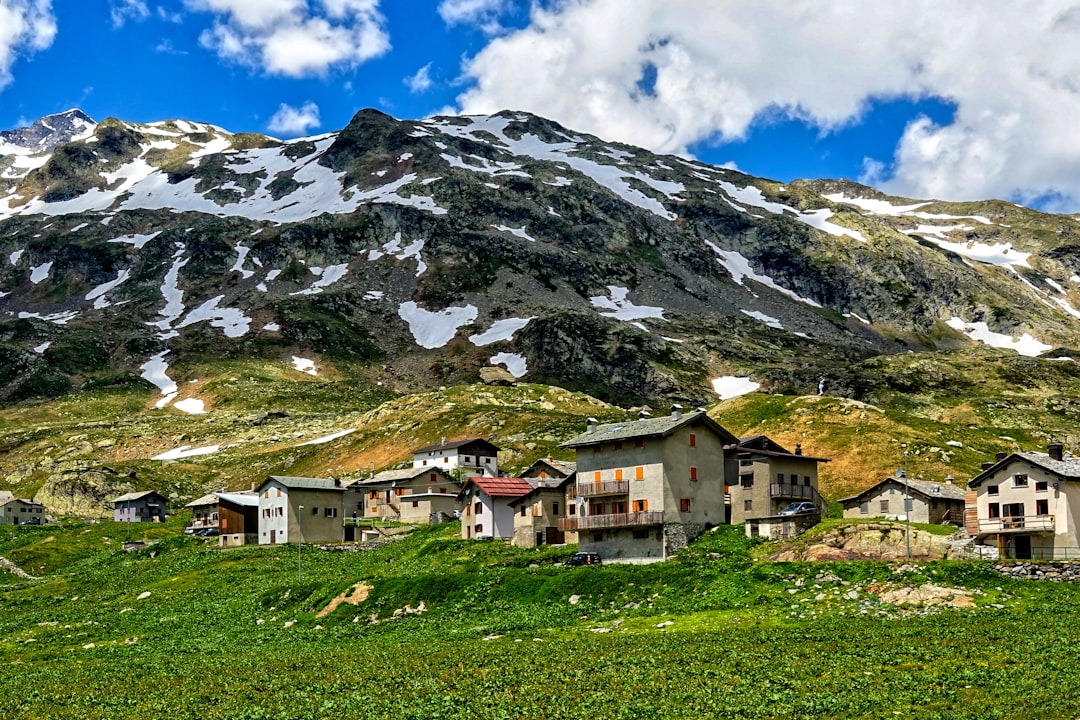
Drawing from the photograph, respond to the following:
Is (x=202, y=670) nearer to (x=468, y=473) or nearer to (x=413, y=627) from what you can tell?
(x=413, y=627)

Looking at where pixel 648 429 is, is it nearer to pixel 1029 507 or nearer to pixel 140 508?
pixel 1029 507

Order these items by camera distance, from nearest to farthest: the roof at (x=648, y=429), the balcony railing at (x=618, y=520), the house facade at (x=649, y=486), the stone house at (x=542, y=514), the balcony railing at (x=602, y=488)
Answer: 1. the balcony railing at (x=618, y=520)
2. the house facade at (x=649, y=486)
3. the roof at (x=648, y=429)
4. the balcony railing at (x=602, y=488)
5. the stone house at (x=542, y=514)

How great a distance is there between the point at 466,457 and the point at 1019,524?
8969 centimetres

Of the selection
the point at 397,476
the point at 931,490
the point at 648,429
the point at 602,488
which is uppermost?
the point at 648,429

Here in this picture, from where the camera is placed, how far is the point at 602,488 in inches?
3061

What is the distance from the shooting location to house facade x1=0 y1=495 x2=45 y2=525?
150 meters

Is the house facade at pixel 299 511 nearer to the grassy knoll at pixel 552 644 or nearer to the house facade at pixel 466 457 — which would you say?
the grassy knoll at pixel 552 644

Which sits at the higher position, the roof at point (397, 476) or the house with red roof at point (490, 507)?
the roof at point (397, 476)

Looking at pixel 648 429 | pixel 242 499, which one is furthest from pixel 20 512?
pixel 648 429

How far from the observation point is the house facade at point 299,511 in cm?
11138

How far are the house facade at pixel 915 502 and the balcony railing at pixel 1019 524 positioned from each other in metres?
19.5

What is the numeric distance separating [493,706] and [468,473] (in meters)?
110

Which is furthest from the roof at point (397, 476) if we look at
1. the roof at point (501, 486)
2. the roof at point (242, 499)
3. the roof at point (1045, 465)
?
the roof at point (1045, 465)

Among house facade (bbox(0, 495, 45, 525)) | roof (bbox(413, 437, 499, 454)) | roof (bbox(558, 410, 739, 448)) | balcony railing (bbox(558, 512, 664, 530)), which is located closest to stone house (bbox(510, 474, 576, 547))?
roof (bbox(558, 410, 739, 448))
